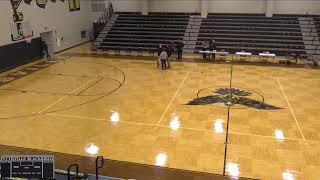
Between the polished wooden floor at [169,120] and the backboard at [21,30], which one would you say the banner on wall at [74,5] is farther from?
the polished wooden floor at [169,120]

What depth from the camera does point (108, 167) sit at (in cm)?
805

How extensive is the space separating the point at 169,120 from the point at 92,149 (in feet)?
10.1

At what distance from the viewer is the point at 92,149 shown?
29.7ft

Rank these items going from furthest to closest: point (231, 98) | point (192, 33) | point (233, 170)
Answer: point (192, 33)
point (231, 98)
point (233, 170)

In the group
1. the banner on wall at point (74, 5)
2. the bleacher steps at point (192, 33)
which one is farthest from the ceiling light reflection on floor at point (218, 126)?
the banner on wall at point (74, 5)

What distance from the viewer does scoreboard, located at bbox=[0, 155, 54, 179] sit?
6182 mm

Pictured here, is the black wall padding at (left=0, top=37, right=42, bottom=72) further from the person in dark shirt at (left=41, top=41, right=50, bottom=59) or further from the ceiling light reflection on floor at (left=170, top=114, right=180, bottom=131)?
the ceiling light reflection on floor at (left=170, top=114, right=180, bottom=131)

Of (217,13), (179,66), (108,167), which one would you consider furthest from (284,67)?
(108,167)

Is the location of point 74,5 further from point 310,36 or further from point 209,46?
point 310,36

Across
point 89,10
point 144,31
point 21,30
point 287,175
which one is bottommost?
point 287,175

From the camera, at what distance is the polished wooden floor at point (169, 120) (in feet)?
28.1

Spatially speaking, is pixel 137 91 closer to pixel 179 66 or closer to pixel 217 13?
pixel 179 66

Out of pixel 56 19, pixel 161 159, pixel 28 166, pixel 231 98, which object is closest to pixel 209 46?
pixel 231 98

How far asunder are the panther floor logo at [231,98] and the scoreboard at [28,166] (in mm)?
7464
